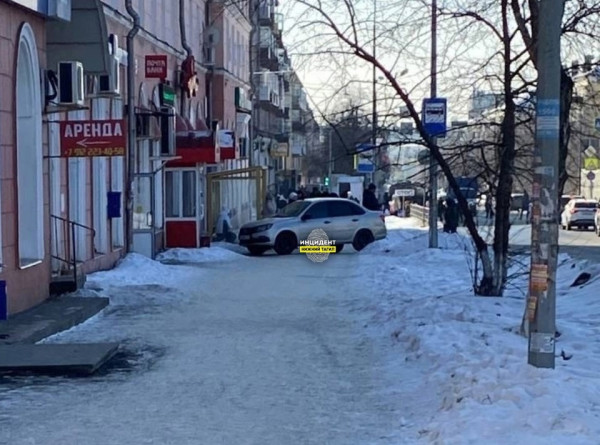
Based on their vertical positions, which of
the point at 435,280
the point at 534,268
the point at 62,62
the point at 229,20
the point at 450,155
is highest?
the point at 229,20

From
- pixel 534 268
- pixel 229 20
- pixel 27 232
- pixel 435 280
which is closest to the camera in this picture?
pixel 534 268

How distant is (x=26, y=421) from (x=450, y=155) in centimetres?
824

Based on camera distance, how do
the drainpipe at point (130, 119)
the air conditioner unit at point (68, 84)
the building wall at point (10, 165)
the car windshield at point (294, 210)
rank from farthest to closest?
the car windshield at point (294, 210) < the drainpipe at point (130, 119) < the air conditioner unit at point (68, 84) < the building wall at point (10, 165)

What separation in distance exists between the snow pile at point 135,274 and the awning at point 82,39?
3572mm

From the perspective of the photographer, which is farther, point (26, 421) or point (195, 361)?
point (195, 361)

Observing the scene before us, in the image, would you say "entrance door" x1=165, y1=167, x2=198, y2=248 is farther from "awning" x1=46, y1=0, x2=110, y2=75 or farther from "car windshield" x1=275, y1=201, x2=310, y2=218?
"awning" x1=46, y1=0, x2=110, y2=75

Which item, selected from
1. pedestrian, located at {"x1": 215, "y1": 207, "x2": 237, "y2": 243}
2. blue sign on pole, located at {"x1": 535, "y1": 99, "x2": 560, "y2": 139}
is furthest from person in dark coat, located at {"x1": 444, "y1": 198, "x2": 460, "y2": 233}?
blue sign on pole, located at {"x1": 535, "y1": 99, "x2": 560, "y2": 139}

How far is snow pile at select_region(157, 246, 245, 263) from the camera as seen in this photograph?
2675cm

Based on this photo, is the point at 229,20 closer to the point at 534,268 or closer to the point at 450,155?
the point at 450,155

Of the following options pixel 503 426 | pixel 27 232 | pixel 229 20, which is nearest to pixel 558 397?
pixel 503 426

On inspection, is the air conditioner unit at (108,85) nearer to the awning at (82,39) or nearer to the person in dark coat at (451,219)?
the awning at (82,39)

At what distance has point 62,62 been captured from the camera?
53.2 ft

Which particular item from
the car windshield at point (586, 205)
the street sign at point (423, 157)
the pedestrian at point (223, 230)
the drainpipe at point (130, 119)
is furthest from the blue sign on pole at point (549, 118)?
the car windshield at point (586, 205)

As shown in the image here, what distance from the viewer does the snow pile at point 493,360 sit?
7.34 m
